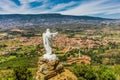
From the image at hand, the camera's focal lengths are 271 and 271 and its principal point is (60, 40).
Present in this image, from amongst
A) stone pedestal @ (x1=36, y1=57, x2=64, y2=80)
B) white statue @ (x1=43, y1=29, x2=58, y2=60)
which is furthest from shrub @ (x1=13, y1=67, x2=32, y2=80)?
white statue @ (x1=43, y1=29, x2=58, y2=60)

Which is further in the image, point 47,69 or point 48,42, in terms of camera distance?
point 47,69

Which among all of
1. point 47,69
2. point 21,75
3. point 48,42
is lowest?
point 21,75

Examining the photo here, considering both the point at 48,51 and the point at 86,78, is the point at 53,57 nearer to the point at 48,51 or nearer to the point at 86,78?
the point at 48,51

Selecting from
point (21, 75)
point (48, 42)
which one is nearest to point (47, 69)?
point (48, 42)

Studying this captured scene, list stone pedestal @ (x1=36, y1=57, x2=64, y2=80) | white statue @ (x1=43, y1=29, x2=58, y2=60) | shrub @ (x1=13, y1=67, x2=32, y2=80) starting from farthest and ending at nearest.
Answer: shrub @ (x1=13, y1=67, x2=32, y2=80) < stone pedestal @ (x1=36, y1=57, x2=64, y2=80) < white statue @ (x1=43, y1=29, x2=58, y2=60)

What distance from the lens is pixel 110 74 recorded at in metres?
43.2

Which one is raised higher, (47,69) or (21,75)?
(47,69)

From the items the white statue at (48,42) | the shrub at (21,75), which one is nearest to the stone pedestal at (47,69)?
the white statue at (48,42)

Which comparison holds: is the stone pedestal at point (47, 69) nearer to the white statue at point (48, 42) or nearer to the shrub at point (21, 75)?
the white statue at point (48, 42)

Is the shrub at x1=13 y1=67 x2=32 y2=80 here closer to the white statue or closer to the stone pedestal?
the stone pedestal

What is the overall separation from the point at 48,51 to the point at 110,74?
22996 mm

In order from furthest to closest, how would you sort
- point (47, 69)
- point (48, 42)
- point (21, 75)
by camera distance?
point (21, 75), point (47, 69), point (48, 42)

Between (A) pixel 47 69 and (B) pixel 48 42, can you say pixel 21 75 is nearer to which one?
(A) pixel 47 69

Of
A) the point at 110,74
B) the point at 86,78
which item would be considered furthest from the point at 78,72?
the point at 110,74
